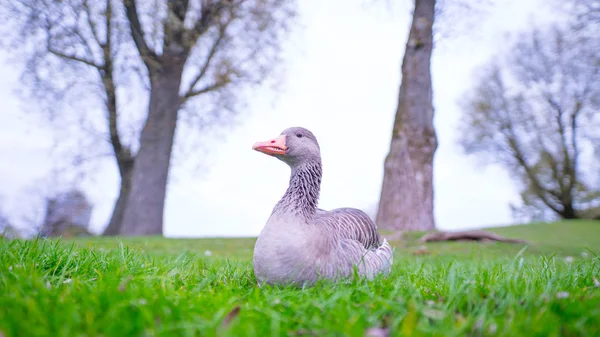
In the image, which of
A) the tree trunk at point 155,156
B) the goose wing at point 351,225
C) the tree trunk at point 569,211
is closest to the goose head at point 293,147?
the goose wing at point 351,225

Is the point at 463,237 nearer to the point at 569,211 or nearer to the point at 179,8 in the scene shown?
the point at 179,8

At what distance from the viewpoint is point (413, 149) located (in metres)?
11.7

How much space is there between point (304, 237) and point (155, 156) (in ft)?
41.1

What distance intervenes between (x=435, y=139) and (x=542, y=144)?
15.0m

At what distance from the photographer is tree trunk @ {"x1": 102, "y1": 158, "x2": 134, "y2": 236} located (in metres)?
17.6

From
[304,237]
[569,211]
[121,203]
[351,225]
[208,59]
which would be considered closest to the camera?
[304,237]

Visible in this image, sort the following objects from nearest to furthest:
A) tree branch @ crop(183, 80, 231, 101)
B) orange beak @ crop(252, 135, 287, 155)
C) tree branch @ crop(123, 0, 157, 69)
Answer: orange beak @ crop(252, 135, 287, 155) → tree branch @ crop(123, 0, 157, 69) → tree branch @ crop(183, 80, 231, 101)

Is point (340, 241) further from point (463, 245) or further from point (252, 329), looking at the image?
point (463, 245)

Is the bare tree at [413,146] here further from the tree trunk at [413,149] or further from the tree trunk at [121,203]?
the tree trunk at [121,203]

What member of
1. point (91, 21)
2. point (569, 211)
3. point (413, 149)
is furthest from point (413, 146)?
point (569, 211)

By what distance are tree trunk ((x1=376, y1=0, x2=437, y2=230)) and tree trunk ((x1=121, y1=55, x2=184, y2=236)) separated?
7.90 metres

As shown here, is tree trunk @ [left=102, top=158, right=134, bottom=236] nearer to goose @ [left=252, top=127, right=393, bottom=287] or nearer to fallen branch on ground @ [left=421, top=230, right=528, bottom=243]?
fallen branch on ground @ [left=421, top=230, right=528, bottom=243]

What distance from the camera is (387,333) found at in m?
2.13

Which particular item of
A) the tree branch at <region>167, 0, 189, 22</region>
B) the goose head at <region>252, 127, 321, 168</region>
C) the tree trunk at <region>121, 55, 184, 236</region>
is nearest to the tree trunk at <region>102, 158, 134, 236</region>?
the tree trunk at <region>121, 55, 184, 236</region>
